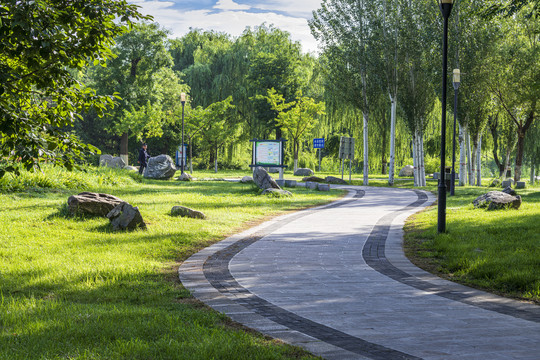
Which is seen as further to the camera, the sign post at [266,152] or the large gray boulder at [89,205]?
the sign post at [266,152]

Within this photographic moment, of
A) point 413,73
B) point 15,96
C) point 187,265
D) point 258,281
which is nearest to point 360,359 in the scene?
point 258,281

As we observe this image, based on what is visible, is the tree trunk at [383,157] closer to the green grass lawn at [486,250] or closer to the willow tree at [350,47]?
the willow tree at [350,47]

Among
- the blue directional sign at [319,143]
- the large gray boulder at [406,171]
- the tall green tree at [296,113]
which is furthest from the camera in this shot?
the large gray boulder at [406,171]

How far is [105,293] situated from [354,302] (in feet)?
8.80

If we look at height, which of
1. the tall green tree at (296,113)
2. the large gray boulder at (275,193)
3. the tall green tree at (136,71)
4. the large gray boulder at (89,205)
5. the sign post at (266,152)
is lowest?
the large gray boulder at (275,193)

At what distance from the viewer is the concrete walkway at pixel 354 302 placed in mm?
4160

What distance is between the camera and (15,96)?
6707 mm

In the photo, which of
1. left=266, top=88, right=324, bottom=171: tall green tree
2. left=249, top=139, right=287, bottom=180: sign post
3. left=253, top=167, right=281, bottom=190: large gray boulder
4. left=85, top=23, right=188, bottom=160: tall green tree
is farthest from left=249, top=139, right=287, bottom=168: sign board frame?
left=85, top=23, right=188, bottom=160: tall green tree

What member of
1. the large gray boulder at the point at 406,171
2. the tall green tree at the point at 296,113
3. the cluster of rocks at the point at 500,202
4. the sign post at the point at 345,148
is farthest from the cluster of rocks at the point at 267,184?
the large gray boulder at the point at 406,171

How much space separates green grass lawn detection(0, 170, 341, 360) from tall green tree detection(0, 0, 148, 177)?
1434 mm

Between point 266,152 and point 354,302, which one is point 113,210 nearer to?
point 354,302

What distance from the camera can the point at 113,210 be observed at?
10.2 metres

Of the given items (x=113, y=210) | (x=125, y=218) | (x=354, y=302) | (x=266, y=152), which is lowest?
(x=354, y=302)

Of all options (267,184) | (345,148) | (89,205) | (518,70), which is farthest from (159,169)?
(518,70)
